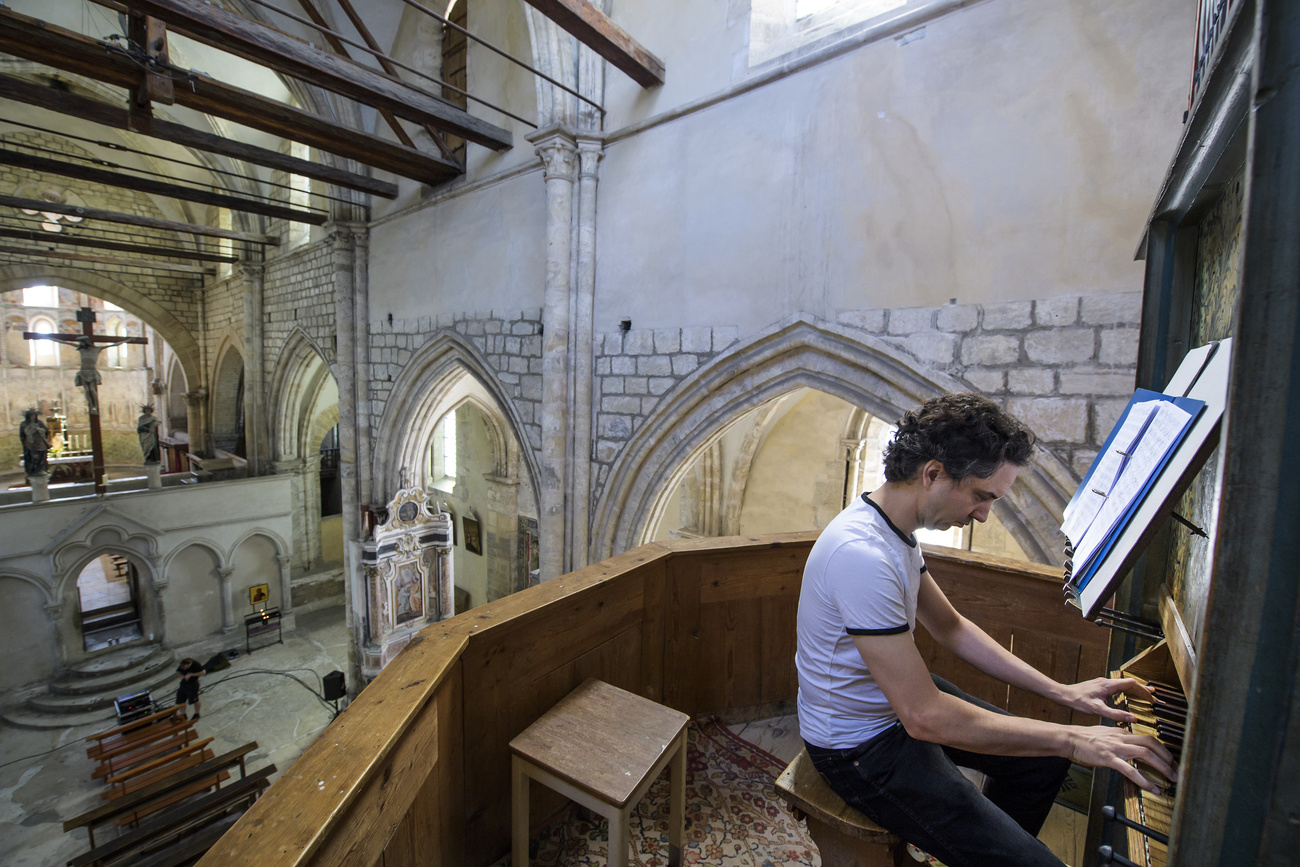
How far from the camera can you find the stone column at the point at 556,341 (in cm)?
438

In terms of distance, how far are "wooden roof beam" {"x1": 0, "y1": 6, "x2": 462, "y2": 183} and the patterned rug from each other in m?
4.85

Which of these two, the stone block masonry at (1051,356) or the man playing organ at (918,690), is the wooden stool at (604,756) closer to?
the man playing organ at (918,690)

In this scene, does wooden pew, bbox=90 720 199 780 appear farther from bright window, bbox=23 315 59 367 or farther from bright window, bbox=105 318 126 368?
bright window, bbox=105 318 126 368

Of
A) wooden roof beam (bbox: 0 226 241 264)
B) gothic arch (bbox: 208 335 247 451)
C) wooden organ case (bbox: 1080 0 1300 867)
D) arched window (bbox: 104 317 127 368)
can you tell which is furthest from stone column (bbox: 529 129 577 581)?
arched window (bbox: 104 317 127 368)

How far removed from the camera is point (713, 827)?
195 centimetres

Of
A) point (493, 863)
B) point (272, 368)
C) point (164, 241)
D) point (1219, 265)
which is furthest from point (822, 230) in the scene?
point (164, 241)

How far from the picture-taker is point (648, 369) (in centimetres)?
411

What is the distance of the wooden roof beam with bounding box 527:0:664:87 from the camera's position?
315cm

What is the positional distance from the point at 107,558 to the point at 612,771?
14.1 m

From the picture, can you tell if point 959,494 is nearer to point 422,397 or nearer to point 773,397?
point 773,397

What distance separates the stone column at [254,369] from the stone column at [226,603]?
2.36 metres

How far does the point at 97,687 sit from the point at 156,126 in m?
6.91

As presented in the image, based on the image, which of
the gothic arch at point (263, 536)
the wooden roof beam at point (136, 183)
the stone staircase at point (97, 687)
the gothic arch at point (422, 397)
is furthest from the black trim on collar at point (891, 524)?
the gothic arch at point (263, 536)

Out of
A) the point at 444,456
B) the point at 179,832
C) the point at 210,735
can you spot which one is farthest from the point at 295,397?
the point at 179,832
